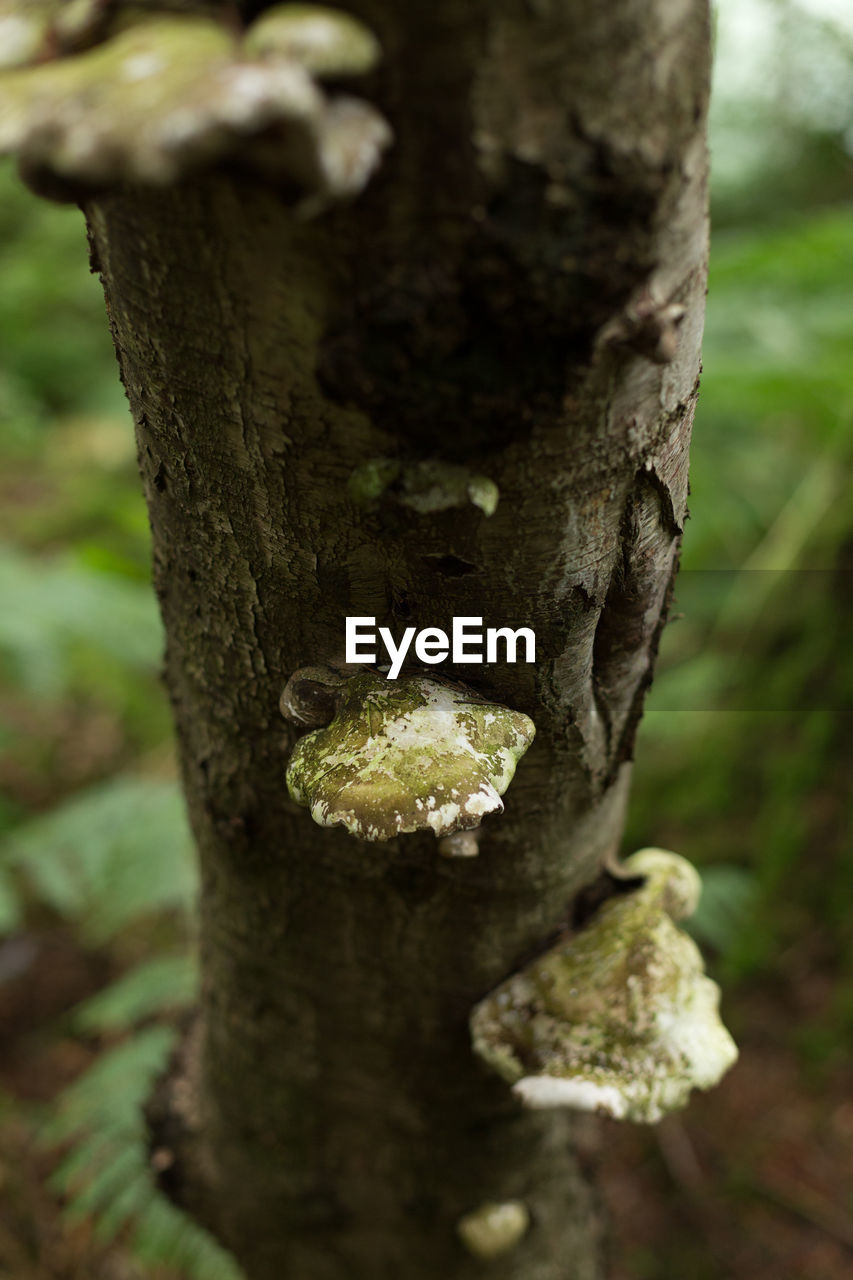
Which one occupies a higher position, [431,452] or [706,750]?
[431,452]

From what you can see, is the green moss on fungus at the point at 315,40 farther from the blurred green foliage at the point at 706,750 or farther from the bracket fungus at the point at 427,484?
the blurred green foliage at the point at 706,750

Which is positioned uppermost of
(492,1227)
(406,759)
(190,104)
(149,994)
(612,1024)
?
(190,104)

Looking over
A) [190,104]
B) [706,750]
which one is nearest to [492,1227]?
[190,104]

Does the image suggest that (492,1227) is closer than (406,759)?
No

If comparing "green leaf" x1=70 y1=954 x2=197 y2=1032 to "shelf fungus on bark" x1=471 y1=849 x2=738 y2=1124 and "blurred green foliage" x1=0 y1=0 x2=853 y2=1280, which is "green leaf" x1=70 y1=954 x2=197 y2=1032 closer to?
"blurred green foliage" x1=0 y1=0 x2=853 y2=1280

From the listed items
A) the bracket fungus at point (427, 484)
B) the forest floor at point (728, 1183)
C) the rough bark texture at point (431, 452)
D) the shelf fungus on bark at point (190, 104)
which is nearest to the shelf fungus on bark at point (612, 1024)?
the rough bark texture at point (431, 452)

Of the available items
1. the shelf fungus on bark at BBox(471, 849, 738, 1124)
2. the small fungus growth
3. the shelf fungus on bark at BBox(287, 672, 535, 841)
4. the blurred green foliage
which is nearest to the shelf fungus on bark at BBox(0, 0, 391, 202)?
the shelf fungus on bark at BBox(287, 672, 535, 841)

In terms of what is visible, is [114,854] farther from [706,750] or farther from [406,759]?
[406,759]
